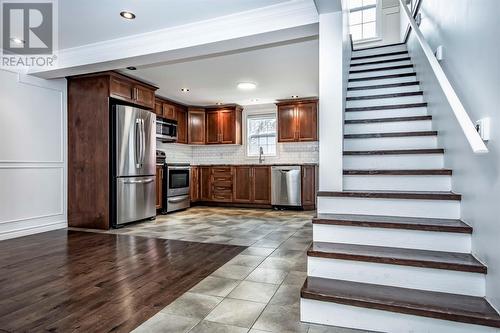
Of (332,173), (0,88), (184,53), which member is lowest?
(332,173)

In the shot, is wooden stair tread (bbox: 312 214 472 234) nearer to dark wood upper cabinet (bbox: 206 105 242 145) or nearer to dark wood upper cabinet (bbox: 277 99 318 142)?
dark wood upper cabinet (bbox: 277 99 318 142)

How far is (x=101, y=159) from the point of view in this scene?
14.8ft

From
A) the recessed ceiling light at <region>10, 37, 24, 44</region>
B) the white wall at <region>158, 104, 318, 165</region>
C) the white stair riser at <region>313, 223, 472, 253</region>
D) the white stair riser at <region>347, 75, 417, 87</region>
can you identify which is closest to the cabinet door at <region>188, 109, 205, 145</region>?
the white wall at <region>158, 104, 318, 165</region>

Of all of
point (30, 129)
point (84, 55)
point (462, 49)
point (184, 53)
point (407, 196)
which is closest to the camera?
point (462, 49)

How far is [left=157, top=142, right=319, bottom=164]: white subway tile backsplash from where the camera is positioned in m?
6.89

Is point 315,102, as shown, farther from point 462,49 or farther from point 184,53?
point 462,49

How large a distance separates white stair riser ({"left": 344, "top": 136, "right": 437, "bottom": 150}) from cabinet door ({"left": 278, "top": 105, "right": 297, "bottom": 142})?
3.54 metres

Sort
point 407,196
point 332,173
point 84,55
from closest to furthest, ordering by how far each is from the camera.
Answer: point 407,196
point 332,173
point 84,55

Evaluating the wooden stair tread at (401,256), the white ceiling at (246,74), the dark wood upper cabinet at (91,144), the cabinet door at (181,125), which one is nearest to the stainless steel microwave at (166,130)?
the cabinet door at (181,125)

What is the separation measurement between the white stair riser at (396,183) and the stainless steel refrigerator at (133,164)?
11.2 ft

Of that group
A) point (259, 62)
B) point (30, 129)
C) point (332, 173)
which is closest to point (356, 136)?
point (332, 173)

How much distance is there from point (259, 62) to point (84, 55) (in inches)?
90.2

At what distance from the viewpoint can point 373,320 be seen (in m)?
1.64

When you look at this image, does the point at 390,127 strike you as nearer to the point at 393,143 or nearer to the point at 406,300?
the point at 393,143
